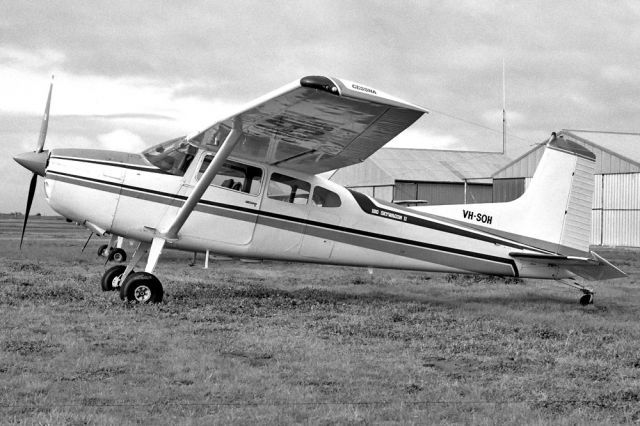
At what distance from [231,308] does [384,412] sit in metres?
5.00

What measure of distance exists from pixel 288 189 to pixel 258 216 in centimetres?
69

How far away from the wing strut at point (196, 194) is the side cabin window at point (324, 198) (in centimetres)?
200

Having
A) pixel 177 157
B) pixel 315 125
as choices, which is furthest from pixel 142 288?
pixel 315 125

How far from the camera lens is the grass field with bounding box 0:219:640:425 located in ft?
15.1

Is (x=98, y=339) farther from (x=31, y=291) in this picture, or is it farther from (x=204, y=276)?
(x=204, y=276)

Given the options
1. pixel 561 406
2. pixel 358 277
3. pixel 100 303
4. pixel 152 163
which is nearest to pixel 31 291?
pixel 100 303

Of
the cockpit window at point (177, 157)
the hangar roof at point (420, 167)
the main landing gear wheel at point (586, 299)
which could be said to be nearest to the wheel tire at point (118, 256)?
the cockpit window at point (177, 157)

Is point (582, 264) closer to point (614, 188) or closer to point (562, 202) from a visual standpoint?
point (562, 202)

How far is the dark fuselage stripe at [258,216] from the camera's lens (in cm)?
975

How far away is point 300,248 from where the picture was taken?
428 inches

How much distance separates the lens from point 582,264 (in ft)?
37.7

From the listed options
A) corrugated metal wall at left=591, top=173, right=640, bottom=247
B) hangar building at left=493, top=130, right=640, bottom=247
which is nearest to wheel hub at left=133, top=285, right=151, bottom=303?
hangar building at left=493, top=130, right=640, bottom=247

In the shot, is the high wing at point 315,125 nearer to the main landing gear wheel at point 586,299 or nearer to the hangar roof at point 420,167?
the main landing gear wheel at point 586,299

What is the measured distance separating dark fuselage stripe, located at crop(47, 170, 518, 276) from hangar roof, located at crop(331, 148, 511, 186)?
105 feet
